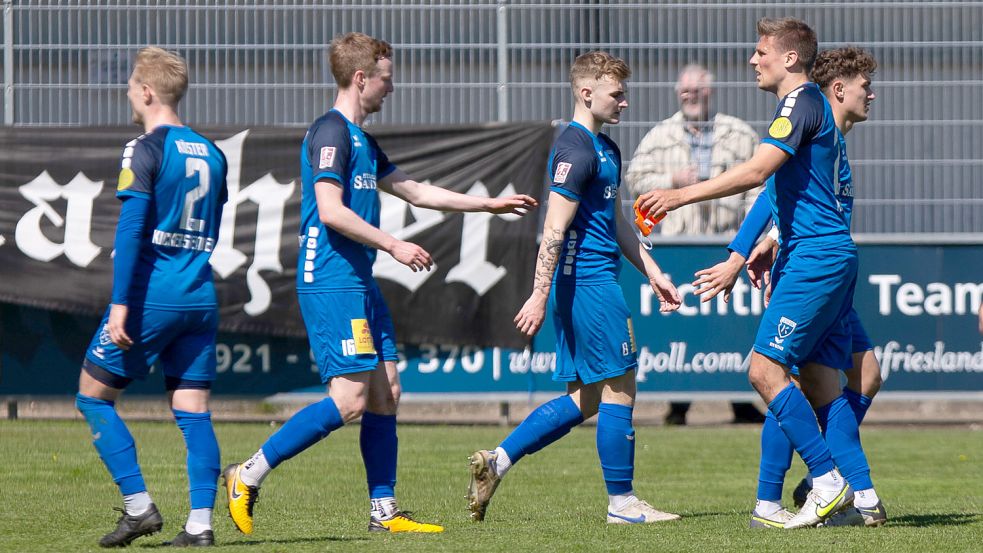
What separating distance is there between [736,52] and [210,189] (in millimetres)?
7219

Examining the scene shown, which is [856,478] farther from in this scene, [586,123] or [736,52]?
[736,52]

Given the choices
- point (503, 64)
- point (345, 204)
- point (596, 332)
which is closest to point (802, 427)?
point (596, 332)

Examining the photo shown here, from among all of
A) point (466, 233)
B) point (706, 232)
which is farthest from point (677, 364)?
point (466, 233)

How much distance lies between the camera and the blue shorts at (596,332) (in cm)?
652

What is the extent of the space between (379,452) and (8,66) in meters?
6.91

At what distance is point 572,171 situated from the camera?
636 cm

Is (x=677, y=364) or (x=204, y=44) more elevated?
(x=204, y=44)

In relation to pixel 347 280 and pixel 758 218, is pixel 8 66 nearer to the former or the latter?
pixel 347 280

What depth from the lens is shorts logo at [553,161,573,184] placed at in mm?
6359

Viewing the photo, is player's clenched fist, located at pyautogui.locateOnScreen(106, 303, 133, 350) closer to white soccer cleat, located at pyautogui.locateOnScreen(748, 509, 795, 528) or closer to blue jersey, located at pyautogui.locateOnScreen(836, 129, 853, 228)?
white soccer cleat, located at pyautogui.locateOnScreen(748, 509, 795, 528)

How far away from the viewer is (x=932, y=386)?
11.8m

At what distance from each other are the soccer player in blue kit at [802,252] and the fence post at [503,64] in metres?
5.83

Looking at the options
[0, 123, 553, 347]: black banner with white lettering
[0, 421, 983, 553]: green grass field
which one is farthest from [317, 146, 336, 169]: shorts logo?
[0, 123, 553, 347]: black banner with white lettering

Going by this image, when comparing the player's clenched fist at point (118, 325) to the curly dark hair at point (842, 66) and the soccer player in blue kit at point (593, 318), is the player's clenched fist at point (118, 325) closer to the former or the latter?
the soccer player in blue kit at point (593, 318)
